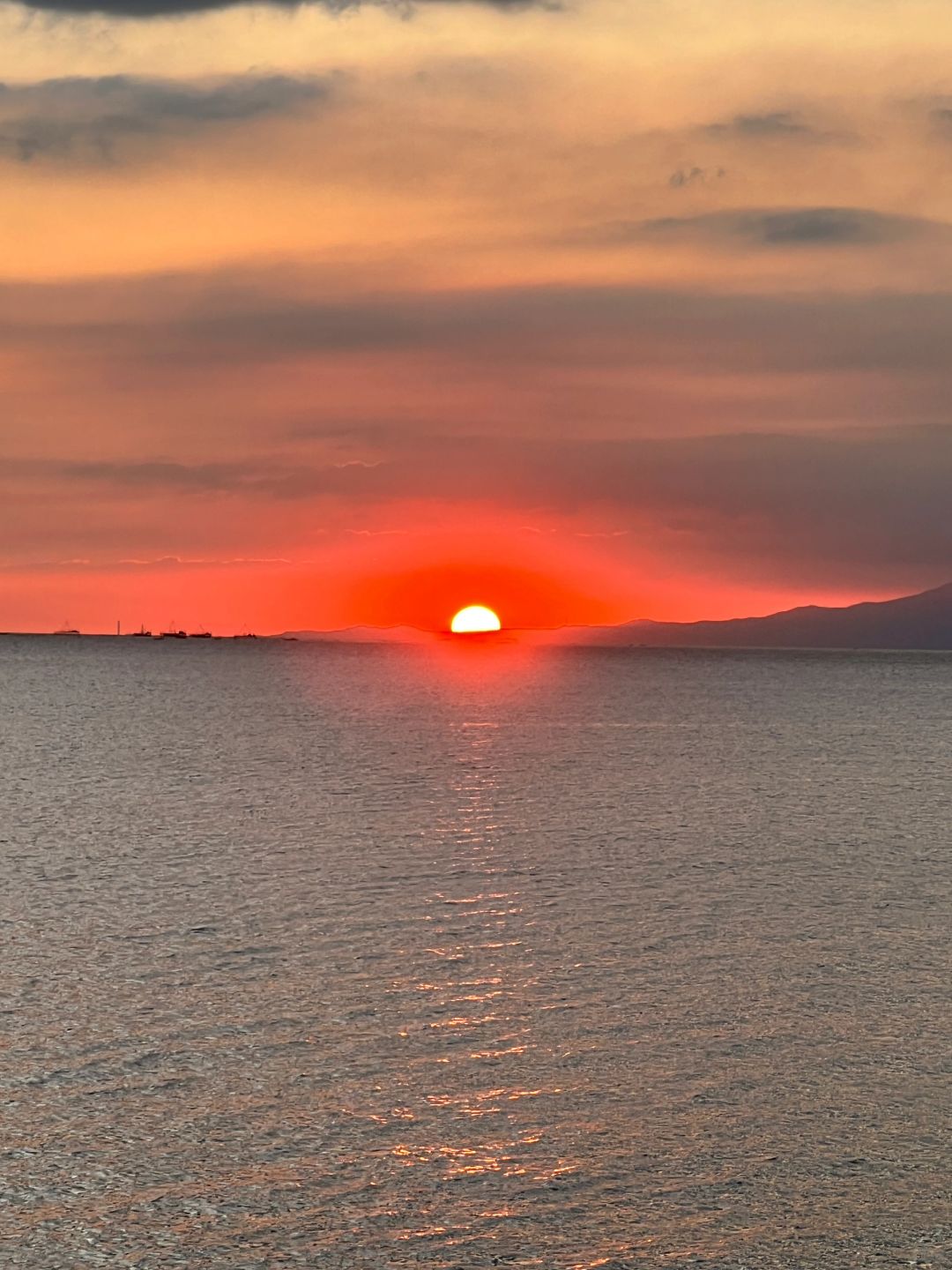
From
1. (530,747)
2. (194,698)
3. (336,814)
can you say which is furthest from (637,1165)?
(194,698)

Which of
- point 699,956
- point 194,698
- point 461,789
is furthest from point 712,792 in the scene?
point 194,698

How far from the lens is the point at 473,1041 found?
18.8m

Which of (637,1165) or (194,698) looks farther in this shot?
(194,698)

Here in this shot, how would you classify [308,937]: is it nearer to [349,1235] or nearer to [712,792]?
[349,1235]

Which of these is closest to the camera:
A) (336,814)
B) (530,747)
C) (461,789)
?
(336,814)

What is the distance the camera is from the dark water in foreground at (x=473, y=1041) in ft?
41.8

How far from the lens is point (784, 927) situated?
1091 inches

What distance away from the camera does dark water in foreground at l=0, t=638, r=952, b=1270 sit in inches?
502

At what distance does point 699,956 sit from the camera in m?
24.6

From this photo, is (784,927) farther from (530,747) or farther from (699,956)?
(530,747)

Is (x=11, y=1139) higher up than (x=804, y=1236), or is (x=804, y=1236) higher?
(x=11, y=1139)

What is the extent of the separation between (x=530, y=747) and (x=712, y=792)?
2915cm

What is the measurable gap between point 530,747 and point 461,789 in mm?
29225

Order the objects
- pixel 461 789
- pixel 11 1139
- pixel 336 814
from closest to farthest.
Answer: pixel 11 1139
pixel 336 814
pixel 461 789
